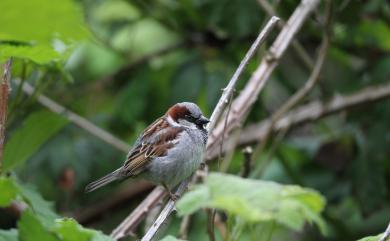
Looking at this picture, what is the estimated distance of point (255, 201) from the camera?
1103mm

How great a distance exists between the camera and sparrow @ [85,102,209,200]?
289 centimetres

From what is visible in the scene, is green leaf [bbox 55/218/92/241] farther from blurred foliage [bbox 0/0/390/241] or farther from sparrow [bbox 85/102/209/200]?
blurred foliage [bbox 0/0/390/241]

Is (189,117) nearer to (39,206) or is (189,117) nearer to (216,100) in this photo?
(216,100)

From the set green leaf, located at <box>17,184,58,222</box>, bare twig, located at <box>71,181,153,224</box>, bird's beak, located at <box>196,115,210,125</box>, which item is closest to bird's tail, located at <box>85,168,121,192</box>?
bird's beak, located at <box>196,115,210,125</box>

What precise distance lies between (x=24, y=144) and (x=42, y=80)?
10.9 inches

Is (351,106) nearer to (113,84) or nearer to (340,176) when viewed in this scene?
(340,176)

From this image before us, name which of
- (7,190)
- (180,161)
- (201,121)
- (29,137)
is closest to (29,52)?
(7,190)

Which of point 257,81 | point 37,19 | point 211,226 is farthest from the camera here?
point 257,81

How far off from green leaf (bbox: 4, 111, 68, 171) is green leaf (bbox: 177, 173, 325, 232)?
54.8 inches

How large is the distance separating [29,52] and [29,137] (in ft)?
3.17

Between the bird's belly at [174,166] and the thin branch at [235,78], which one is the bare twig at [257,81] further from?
the thin branch at [235,78]

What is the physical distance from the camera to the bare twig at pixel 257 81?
2.74 m

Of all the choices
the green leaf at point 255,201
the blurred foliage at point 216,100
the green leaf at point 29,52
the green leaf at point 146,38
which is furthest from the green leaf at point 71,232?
the green leaf at point 146,38

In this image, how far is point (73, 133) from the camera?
145 inches
